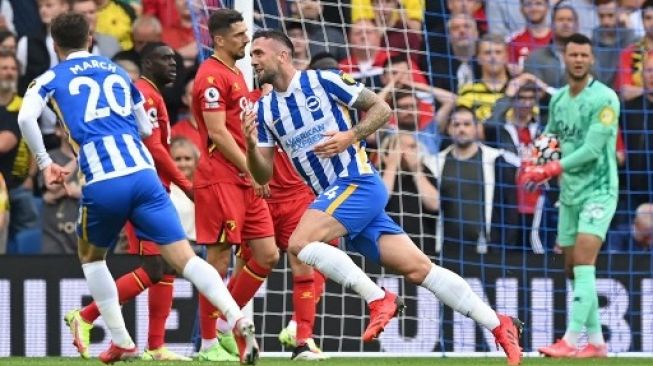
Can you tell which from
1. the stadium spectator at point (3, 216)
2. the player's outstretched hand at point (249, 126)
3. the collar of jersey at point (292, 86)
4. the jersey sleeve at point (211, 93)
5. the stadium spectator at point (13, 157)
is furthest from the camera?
the stadium spectator at point (13, 157)

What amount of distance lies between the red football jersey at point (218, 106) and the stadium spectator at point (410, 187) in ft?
8.53

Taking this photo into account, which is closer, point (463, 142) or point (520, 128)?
point (463, 142)

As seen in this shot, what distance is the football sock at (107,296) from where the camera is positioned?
9.59 meters

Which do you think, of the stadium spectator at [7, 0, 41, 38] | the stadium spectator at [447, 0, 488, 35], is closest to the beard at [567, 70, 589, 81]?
the stadium spectator at [447, 0, 488, 35]

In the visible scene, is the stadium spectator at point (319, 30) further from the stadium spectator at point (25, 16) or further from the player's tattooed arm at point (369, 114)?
the player's tattooed arm at point (369, 114)

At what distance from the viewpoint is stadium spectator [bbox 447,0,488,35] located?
14.9m

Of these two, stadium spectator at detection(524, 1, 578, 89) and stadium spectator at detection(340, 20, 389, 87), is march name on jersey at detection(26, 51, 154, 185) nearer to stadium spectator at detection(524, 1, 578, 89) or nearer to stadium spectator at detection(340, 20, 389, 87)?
stadium spectator at detection(340, 20, 389, 87)

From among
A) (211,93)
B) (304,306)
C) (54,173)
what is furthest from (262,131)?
(304,306)

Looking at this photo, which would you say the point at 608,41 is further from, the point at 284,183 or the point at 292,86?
the point at 292,86

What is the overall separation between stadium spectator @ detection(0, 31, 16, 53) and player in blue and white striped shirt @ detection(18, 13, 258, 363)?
5.39 metres

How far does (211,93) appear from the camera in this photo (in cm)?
1119

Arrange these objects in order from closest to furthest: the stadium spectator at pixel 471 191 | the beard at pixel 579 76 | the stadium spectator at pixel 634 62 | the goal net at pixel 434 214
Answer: the beard at pixel 579 76 < the goal net at pixel 434 214 < the stadium spectator at pixel 471 191 < the stadium spectator at pixel 634 62

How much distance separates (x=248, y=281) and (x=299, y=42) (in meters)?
3.20

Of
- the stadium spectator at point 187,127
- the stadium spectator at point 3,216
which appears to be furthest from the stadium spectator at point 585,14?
the stadium spectator at point 3,216
